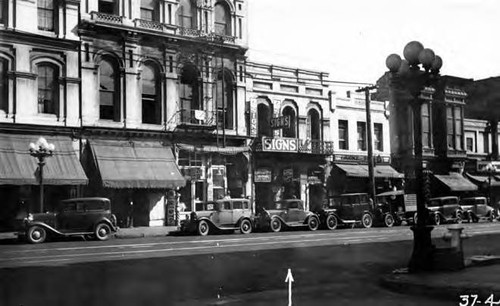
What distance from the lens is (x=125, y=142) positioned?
9.83 ft

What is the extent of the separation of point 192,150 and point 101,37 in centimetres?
96

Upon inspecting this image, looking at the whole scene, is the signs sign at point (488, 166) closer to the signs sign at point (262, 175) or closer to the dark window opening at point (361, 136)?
the dark window opening at point (361, 136)

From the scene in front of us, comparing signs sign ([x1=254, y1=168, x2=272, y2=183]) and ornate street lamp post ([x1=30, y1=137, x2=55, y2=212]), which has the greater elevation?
ornate street lamp post ([x1=30, y1=137, x2=55, y2=212])

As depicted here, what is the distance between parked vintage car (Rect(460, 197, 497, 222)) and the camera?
4.69 meters

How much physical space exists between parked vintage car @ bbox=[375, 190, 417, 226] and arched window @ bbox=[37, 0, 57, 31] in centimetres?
Result: 204

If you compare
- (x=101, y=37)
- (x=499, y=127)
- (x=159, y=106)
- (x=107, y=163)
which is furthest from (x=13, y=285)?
(x=499, y=127)

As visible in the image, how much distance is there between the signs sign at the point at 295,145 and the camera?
2512 millimetres

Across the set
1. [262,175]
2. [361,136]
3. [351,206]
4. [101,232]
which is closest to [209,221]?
[101,232]

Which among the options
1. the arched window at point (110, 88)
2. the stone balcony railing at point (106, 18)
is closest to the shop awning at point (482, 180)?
the arched window at point (110, 88)

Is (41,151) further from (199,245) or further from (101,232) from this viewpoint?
(101,232)

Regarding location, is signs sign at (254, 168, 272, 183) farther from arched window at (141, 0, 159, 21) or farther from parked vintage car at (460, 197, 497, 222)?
parked vintage car at (460, 197, 497, 222)

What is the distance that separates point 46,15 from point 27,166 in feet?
3.88

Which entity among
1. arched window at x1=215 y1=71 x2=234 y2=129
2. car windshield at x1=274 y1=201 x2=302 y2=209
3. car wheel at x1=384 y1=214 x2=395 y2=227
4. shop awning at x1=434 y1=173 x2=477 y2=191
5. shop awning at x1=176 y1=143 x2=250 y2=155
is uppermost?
arched window at x1=215 y1=71 x2=234 y2=129

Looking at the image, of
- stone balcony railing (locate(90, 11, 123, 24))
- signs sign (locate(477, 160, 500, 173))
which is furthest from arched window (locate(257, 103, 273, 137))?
signs sign (locate(477, 160, 500, 173))
